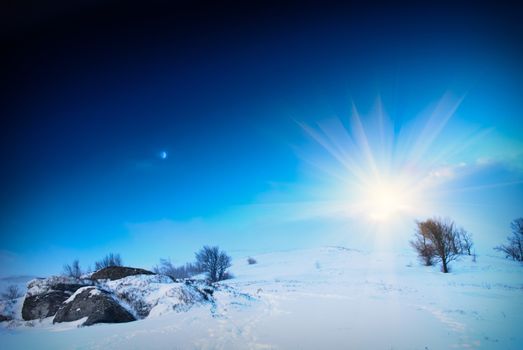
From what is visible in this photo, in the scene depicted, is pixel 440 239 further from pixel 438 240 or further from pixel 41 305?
pixel 41 305

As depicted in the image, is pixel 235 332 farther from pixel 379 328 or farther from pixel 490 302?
pixel 490 302

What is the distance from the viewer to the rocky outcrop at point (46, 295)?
13.0 metres

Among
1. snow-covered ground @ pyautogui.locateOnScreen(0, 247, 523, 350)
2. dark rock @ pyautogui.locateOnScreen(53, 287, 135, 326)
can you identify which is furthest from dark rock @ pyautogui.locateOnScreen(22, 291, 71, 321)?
dark rock @ pyautogui.locateOnScreen(53, 287, 135, 326)

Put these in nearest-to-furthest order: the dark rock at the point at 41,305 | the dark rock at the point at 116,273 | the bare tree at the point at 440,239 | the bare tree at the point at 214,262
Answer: the dark rock at the point at 41,305
the dark rock at the point at 116,273
the bare tree at the point at 440,239
the bare tree at the point at 214,262

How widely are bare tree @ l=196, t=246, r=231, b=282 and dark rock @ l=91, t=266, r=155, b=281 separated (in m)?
32.6

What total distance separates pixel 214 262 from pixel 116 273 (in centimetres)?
3309

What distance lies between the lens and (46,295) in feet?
44.8

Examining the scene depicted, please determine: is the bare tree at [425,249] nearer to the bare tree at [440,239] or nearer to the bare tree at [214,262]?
the bare tree at [440,239]

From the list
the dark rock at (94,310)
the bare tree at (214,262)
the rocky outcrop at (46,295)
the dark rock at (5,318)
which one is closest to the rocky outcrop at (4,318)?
the dark rock at (5,318)

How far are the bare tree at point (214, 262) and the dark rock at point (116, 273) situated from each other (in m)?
32.6

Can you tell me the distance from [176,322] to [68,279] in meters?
10.0

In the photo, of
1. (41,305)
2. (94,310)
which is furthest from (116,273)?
(94,310)

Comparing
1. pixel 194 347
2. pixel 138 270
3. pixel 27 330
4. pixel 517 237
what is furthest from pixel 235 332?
Result: pixel 517 237

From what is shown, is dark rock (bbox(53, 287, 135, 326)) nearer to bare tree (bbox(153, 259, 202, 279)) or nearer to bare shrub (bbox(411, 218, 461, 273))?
bare shrub (bbox(411, 218, 461, 273))
